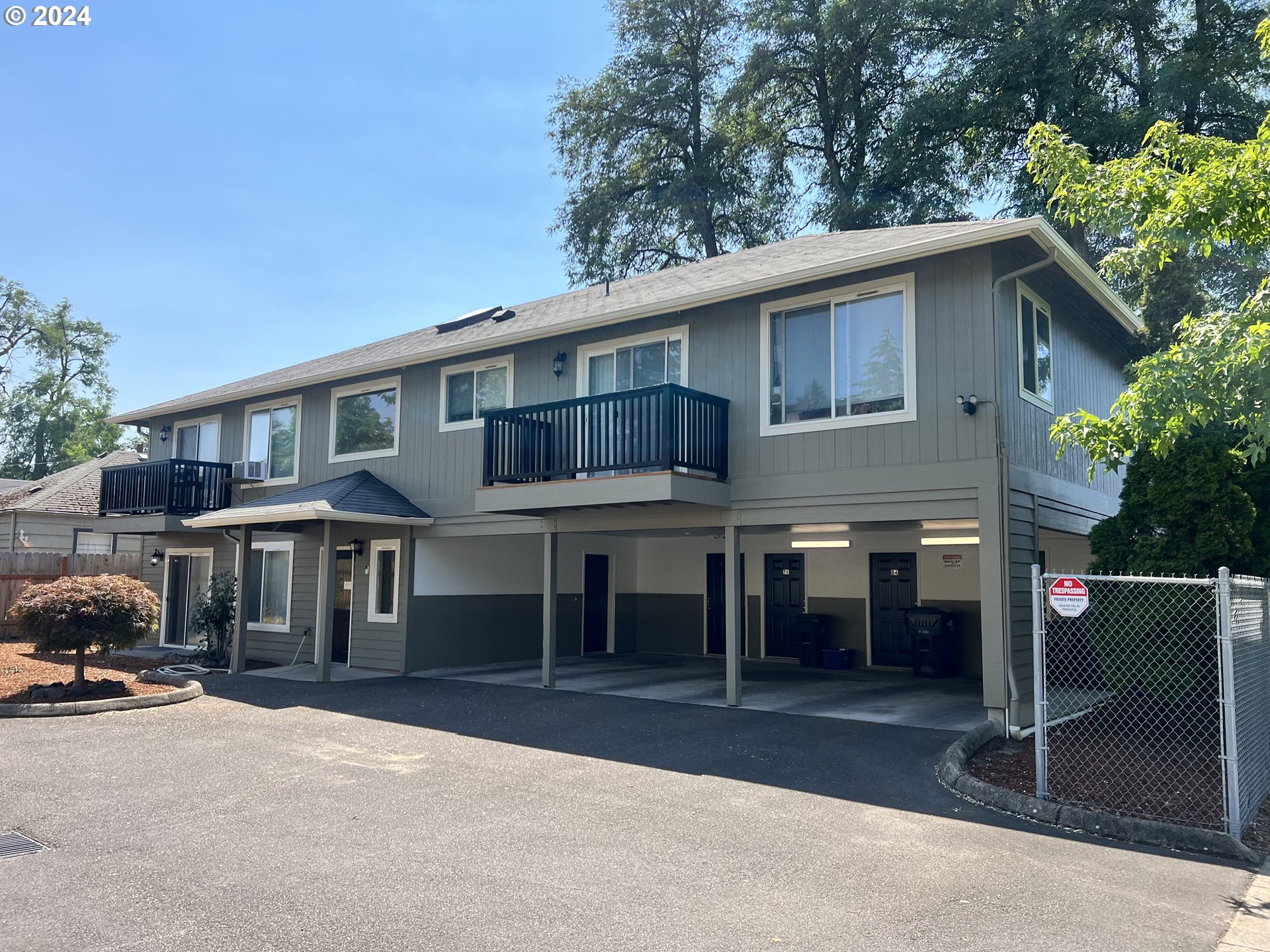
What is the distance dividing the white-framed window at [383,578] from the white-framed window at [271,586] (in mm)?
2123

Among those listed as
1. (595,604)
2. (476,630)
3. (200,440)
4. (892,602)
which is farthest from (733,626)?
(200,440)

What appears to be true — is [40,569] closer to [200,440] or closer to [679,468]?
[200,440]

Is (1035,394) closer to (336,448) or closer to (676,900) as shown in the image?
(676,900)

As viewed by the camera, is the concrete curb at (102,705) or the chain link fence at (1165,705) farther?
the concrete curb at (102,705)

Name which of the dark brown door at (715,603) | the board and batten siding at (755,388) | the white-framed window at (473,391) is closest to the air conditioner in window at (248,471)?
the board and batten siding at (755,388)

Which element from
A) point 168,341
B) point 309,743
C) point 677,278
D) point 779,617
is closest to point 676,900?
point 309,743

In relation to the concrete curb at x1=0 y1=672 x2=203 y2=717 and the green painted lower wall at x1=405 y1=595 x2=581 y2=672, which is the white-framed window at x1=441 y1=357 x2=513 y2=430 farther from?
the concrete curb at x1=0 y1=672 x2=203 y2=717

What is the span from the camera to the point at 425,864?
16.1ft

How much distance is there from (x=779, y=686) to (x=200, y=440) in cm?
1285

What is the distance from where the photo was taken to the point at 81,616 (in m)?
10.4

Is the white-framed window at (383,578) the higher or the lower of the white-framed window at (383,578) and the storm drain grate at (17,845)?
the higher

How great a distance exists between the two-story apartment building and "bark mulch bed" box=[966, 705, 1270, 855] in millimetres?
719

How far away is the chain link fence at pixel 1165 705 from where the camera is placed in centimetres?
579

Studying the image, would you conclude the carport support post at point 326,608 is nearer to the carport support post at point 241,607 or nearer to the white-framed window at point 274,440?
the carport support post at point 241,607
